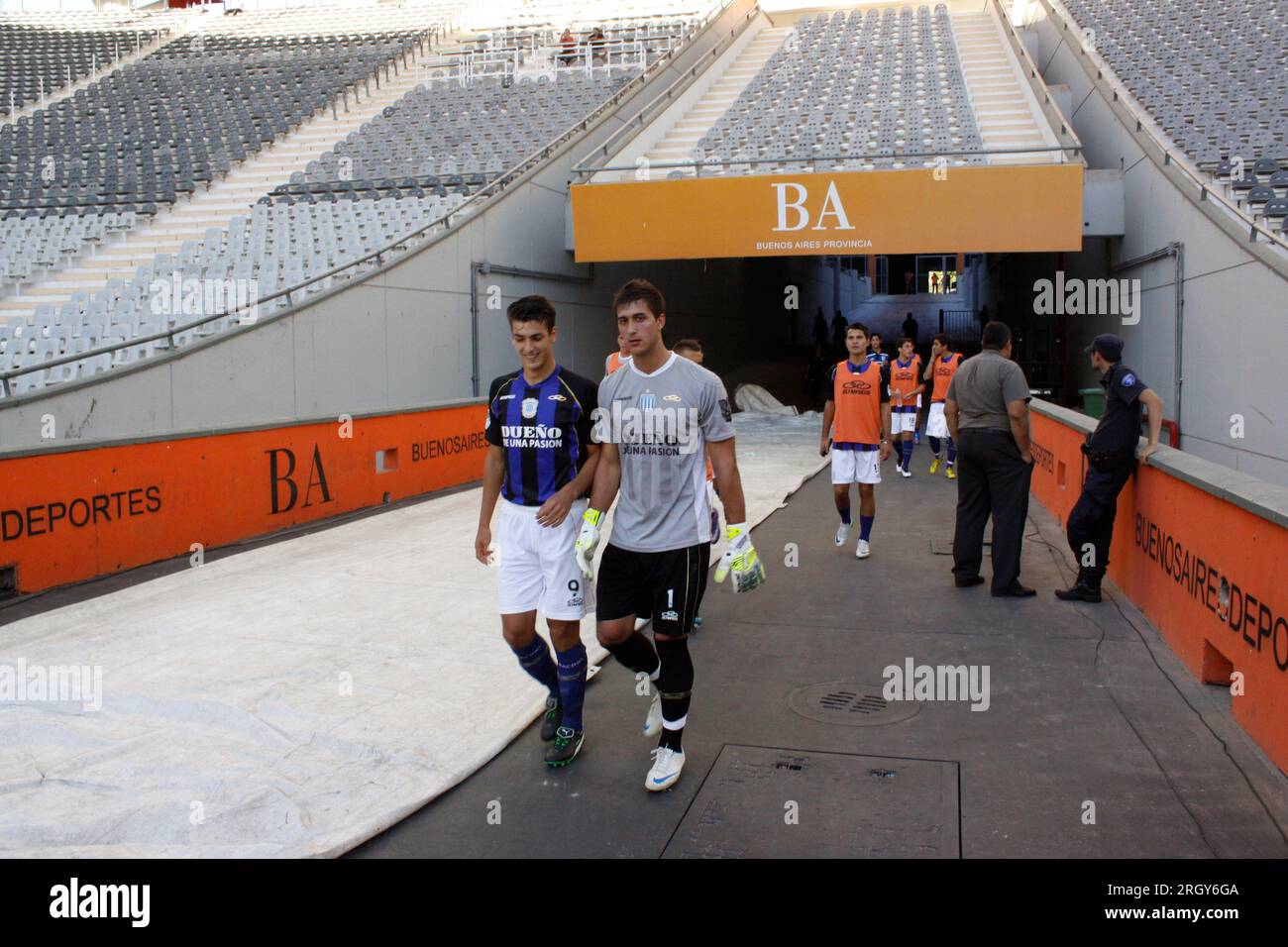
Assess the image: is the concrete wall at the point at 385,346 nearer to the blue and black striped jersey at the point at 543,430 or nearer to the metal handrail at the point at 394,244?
the metal handrail at the point at 394,244

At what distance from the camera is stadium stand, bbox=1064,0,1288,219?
57.6 ft

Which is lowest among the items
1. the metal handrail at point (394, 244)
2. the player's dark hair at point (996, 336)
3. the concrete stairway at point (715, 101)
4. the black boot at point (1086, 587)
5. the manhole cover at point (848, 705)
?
the manhole cover at point (848, 705)

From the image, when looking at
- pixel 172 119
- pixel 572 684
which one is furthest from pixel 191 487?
pixel 172 119

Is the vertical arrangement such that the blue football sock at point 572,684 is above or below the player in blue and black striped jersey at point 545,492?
below

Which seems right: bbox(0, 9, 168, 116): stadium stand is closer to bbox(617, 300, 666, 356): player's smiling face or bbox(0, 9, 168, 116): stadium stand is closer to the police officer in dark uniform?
the police officer in dark uniform

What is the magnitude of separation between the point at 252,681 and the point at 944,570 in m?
5.40

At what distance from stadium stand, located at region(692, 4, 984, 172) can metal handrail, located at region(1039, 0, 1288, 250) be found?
2701mm

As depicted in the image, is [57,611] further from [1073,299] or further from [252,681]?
[1073,299]

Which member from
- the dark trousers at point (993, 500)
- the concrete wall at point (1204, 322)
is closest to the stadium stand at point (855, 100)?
the concrete wall at point (1204, 322)

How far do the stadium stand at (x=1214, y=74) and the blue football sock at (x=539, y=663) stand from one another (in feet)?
48.0

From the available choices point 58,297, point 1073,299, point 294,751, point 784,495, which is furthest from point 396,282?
point 1073,299

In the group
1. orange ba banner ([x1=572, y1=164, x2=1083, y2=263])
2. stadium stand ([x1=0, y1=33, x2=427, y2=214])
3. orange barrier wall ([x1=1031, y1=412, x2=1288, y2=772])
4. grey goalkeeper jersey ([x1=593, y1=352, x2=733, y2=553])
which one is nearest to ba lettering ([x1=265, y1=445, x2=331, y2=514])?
grey goalkeeper jersey ([x1=593, y1=352, x2=733, y2=553])

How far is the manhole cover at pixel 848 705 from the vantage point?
521cm

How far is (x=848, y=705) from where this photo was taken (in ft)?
17.7
